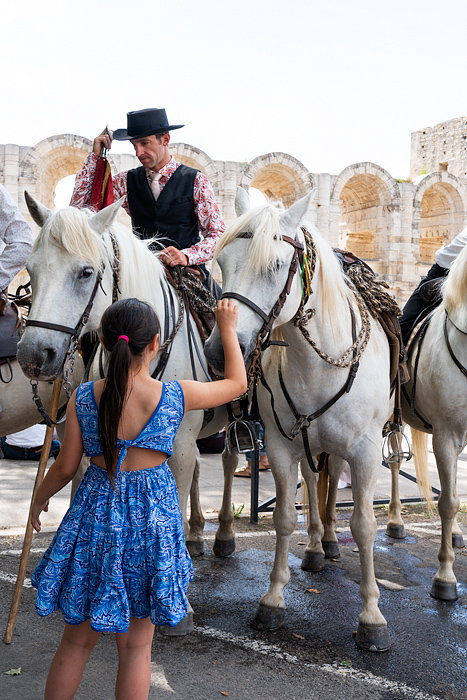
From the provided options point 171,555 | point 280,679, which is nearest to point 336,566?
point 280,679

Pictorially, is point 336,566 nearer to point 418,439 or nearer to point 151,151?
point 418,439

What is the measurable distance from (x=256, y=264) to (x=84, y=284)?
0.79m

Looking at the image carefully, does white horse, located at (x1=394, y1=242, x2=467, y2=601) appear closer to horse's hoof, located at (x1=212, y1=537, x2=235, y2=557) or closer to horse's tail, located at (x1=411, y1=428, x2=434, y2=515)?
horse's tail, located at (x1=411, y1=428, x2=434, y2=515)

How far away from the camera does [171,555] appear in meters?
2.09

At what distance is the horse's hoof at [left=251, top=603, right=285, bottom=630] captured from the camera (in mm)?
3463

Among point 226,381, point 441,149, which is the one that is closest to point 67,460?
point 226,381

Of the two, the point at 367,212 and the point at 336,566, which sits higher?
the point at 367,212

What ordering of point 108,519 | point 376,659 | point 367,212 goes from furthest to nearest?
point 367,212 → point 376,659 → point 108,519

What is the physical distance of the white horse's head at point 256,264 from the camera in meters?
2.59

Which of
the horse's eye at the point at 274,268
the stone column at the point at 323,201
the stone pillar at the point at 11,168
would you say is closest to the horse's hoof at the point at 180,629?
the horse's eye at the point at 274,268

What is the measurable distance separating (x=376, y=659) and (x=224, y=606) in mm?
1052

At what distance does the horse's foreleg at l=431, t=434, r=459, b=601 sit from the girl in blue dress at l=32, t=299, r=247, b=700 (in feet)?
7.87

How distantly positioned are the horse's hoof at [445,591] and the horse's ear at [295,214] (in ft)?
8.87

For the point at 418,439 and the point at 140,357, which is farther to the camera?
the point at 418,439
